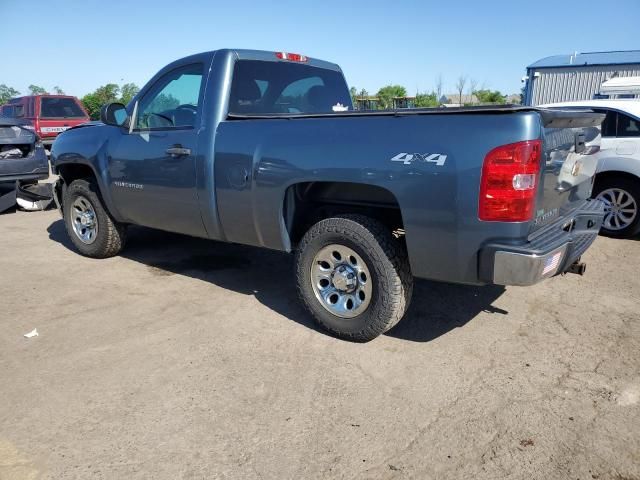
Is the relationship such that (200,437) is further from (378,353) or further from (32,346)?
(32,346)

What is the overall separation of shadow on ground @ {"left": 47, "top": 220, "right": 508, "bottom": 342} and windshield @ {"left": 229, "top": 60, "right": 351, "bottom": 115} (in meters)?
1.57

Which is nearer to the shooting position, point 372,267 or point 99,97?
point 372,267

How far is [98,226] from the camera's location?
17.3ft

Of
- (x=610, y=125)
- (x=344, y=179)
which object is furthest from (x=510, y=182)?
(x=610, y=125)

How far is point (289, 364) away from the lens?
10.4 ft

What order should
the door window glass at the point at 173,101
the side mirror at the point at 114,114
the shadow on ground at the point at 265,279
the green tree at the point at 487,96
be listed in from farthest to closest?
the green tree at the point at 487,96 → the side mirror at the point at 114,114 → the door window glass at the point at 173,101 → the shadow on ground at the point at 265,279

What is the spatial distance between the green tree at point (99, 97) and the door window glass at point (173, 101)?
93.2ft

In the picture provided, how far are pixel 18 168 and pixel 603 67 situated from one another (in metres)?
23.9

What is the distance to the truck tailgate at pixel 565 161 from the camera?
9.02 feet

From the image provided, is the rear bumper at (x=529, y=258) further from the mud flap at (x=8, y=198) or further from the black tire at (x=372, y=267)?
the mud flap at (x=8, y=198)

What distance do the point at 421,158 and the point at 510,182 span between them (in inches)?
19.3

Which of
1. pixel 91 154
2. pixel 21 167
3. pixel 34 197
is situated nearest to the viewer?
pixel 91 154

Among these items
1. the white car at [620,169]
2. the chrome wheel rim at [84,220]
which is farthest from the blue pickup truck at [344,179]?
the white car at [620,169]

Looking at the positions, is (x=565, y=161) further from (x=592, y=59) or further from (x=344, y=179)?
(x=592, y=59)
